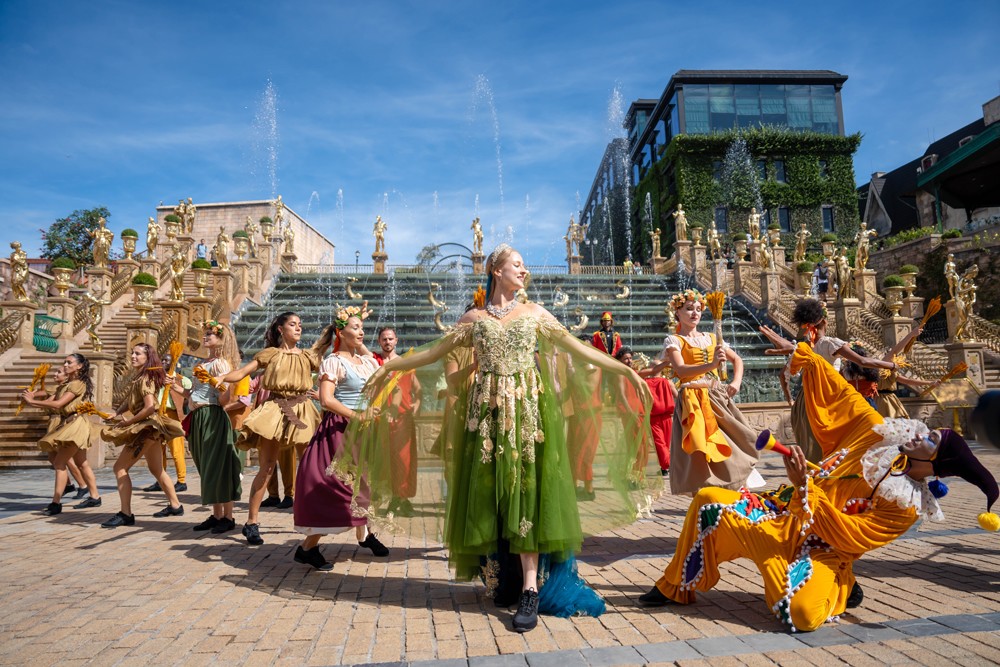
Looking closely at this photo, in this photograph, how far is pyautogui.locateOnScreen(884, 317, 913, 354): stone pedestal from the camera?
15164 millimetres

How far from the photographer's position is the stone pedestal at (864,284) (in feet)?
66.0

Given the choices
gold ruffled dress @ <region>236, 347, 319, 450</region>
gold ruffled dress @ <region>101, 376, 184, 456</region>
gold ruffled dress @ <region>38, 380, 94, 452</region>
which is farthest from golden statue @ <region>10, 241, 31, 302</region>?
gold ruffled dress @ <region>236, 347, 319, 450</region>

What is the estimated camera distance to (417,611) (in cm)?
379

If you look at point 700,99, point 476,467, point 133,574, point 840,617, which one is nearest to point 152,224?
point 133,574

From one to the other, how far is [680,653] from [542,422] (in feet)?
4.62

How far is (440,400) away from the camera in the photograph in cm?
419

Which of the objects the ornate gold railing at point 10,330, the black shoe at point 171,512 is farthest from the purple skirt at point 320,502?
the ornate gold railing at point 10,330

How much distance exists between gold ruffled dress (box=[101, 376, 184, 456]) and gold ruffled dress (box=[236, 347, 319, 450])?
1.71m

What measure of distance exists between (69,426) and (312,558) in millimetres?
4894

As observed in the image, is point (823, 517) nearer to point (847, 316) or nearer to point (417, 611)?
point (417, 611)

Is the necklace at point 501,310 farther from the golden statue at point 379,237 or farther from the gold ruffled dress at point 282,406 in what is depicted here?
the golden statue at point 379,237

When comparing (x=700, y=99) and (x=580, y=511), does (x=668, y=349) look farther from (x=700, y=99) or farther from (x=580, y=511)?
(x=700, y=99)

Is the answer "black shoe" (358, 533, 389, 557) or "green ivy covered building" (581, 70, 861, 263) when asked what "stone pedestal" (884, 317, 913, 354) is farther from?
"green ivy covered building" (581, 70, 861, 263)

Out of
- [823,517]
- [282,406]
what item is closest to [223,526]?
[282,406]
